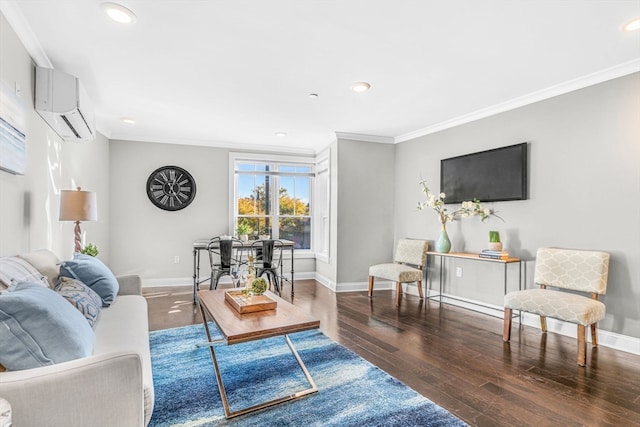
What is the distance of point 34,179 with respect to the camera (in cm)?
270

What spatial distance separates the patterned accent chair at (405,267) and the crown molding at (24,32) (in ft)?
13.3

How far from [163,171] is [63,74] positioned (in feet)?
9.20

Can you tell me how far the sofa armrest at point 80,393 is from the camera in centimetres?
112

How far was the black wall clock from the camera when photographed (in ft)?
17.9

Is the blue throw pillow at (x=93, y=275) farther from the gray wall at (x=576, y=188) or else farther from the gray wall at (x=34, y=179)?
the gray wall at (x=576, y=188)

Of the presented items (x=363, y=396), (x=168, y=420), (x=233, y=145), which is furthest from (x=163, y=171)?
(x=363, y=396)

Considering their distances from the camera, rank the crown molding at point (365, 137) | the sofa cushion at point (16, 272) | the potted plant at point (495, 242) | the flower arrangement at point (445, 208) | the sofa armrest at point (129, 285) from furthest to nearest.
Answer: the crown molding at point (365, 137), the flower arrangement at point (445, 208), the potted plant at point (495, 242), the sofa armrest at point (129, 285), the sofa cushion at point (16, 272)

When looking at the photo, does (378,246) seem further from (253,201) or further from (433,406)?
(433,406)

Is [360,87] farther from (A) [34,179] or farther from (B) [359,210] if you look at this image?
(A) [34,179]

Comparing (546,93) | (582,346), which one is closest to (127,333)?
(582,346)

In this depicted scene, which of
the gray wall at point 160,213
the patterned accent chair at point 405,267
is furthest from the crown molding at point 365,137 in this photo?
the gray wall at point 160,213

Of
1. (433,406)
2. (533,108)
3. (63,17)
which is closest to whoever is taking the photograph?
(433,406)

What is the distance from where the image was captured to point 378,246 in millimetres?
5430

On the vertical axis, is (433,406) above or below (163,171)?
below
